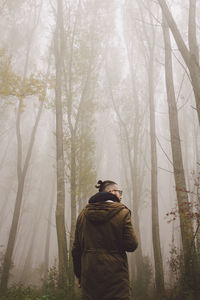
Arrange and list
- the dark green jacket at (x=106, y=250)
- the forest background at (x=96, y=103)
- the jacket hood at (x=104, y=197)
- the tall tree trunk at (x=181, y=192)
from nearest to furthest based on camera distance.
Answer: the dark green jacket at (x=106, y=250)
the jacket hood at (x=104, y=197)
the tall tree trunk at (x=181, y=192)
the forest background at (x=96, y=103)

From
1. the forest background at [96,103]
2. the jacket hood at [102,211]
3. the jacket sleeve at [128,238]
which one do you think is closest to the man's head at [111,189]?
the jacket hood at [102,211]

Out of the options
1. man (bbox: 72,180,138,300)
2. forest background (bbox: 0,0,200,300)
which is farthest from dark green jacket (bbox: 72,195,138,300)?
forest background (bbox: 0,0,200,300)

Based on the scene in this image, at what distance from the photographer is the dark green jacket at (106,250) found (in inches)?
71.6

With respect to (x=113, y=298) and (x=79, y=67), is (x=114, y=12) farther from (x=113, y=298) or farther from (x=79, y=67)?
(x=113, y=298)

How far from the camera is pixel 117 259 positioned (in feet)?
6.17

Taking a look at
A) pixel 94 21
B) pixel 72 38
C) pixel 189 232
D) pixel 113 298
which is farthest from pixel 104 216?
pixel 94 21

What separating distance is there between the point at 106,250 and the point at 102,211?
0.34 meters

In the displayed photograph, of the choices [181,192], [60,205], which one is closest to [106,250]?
[181,192]

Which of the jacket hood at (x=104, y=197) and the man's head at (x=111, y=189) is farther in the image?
the man's head at (x=111, y=189)

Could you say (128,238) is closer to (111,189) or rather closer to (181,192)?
(111,189)

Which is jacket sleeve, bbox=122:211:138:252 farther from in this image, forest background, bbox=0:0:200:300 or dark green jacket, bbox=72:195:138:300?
forest background, bbox=0:0:200:300

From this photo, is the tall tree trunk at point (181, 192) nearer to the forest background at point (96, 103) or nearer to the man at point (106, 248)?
the forest background at point (96, 103)

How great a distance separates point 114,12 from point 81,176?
10.6 meters

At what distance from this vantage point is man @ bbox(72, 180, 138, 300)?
182 cm
